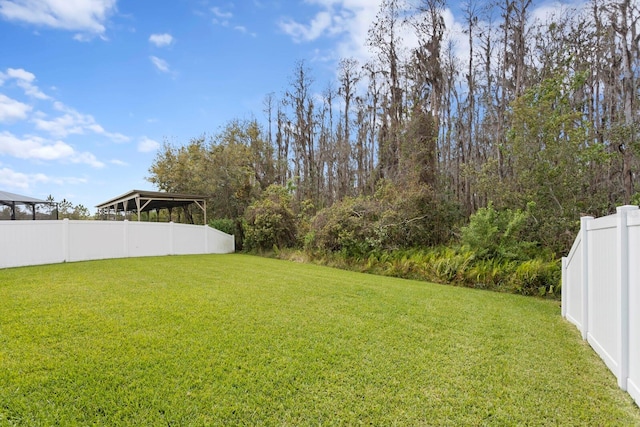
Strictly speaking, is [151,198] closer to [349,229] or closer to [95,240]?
[95,240]

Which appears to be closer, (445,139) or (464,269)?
(464,269)

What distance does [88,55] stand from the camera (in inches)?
352

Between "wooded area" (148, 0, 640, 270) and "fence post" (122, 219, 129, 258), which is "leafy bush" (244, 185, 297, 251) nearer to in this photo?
"wooded area" (148, 0, 640, 270)

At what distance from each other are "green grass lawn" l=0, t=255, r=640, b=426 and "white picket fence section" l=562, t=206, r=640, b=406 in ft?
0.61

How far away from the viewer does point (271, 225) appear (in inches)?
528

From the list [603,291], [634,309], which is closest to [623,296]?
[634,309]

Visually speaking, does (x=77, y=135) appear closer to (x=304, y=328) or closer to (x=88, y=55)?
(x=88, y=55)

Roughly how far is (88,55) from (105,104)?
229 centimetres

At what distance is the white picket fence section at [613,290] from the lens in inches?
93.1

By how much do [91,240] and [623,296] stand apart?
11.7 m

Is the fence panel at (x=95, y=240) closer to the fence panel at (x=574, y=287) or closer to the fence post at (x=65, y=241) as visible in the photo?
the fence post at (x=65, y=241)

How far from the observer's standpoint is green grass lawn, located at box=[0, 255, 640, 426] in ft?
6.90

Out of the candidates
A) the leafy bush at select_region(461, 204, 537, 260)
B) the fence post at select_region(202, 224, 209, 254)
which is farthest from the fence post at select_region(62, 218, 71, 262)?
the leafy bush at select_region(461, 204, 537, 260)

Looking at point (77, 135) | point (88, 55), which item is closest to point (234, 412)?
point (88, 55)
